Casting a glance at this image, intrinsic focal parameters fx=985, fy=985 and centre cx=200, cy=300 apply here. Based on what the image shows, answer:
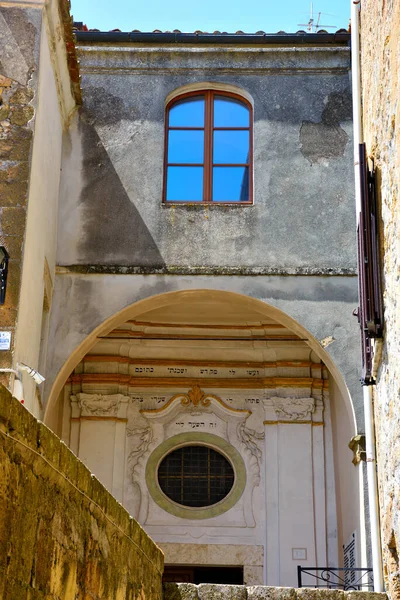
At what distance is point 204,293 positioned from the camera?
11.8 meters

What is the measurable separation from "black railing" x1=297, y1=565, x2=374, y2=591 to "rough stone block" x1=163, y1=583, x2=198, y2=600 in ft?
8.33

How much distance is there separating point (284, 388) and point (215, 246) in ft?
9.39

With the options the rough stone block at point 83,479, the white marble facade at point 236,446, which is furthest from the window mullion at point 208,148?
the rough stone block at point 83,479

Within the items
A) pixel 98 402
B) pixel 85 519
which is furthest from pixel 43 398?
pixel 85 519

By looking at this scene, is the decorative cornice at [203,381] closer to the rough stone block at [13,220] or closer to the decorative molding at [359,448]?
the decorative molding at [359,448]

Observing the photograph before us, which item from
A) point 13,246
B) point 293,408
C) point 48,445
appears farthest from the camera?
point 293,408

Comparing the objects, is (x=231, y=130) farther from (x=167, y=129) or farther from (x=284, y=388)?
(x=284, y=388)

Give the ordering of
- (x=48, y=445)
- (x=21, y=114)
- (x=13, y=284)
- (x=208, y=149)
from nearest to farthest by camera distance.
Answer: (x=48, y=445), (x=13, y=284), (x=21, y=114), (x=208, y=149)

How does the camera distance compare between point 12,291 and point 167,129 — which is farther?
point 167,129

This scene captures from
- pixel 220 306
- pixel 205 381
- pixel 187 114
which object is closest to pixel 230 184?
pixel 187 114

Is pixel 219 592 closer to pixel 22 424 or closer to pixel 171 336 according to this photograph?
pixel 22 424

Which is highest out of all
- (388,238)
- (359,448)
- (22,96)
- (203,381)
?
(22,96)

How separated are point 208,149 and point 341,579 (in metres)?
5.46

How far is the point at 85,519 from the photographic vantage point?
444 centimetres
